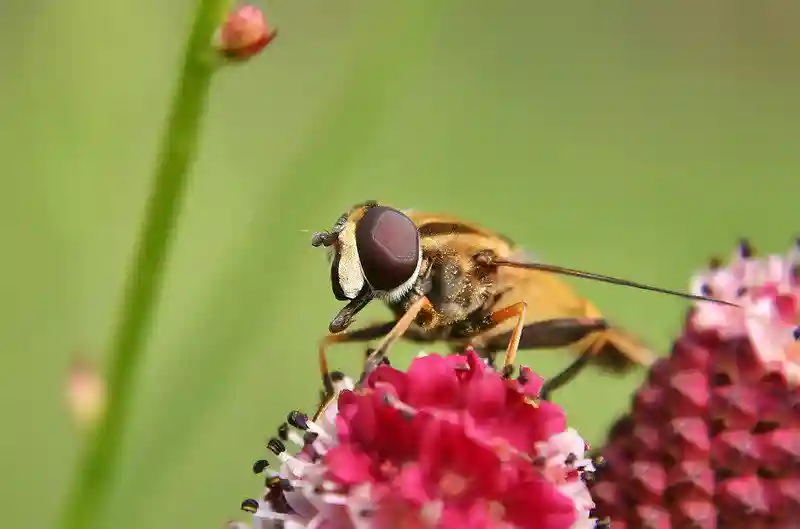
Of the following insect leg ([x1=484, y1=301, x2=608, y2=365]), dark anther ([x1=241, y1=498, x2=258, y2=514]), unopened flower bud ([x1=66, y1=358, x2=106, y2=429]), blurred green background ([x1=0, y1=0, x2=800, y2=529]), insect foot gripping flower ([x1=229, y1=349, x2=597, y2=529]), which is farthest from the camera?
blurred green background ([x1=0, y1=0, x2=800, y2=529])

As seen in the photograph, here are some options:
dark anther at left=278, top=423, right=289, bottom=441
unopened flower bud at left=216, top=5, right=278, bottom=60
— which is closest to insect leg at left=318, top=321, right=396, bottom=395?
dark anther at left=278, top=423, right=289, bottom=441

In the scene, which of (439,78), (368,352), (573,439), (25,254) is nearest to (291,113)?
(439,78)

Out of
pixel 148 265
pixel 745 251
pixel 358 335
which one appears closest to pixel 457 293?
pixel 358 335

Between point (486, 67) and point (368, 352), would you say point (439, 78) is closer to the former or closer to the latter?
point (486, 67)

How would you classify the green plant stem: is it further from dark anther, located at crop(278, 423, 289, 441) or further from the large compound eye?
the large compound eye

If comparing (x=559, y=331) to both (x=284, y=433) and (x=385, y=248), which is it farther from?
(x=284, y=433)

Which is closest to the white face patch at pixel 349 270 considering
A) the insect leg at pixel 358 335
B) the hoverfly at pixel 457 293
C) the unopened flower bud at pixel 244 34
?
the hoverfly at pixel 457 293

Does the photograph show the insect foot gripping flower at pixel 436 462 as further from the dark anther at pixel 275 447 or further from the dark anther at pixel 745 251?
the dark anther at pixel 745 251
